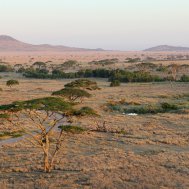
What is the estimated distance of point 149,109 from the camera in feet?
99.3

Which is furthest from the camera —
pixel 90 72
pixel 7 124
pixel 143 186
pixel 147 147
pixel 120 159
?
pixel 90 72

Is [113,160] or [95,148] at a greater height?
[113,160]

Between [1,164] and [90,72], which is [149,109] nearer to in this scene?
[1,164]

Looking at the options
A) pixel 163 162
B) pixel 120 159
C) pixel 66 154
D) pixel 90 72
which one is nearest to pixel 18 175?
pixel 66 154

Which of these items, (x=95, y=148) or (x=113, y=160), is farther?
(x=95, y=148)

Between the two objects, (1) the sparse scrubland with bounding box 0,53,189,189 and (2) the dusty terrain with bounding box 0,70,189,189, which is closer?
(2) the dusty terrain with bounding box 0,70,189,189

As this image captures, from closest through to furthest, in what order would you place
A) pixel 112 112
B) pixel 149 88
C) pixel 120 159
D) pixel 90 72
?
pixel 120 159
pixel 112 112
pixel 149 88
pixel 90 72

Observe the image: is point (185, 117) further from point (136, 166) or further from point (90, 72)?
point (90, 72)

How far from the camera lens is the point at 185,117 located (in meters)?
27.3

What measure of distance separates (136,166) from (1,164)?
18.4 feet

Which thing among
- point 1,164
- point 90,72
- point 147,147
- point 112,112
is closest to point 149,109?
point 112,112

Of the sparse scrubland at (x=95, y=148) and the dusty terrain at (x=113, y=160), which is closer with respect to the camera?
the dusty terrain at (x=113, y=160)

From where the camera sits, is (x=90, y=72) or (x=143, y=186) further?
(x=90, y=72)

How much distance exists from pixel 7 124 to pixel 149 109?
36.9 feet
